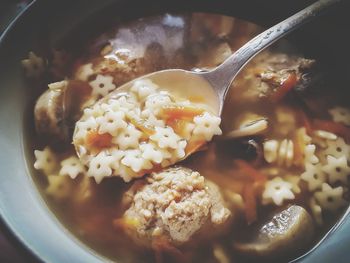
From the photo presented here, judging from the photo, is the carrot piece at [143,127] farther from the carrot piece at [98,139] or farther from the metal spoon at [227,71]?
the metal spoon at [227,71]

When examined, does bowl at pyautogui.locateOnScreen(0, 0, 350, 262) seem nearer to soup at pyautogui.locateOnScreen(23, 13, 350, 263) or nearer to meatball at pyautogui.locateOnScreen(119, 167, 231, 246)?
soup at pyautogui.locateOnScreen(23, 13, 350, 263)

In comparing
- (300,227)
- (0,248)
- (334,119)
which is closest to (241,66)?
(334,119)

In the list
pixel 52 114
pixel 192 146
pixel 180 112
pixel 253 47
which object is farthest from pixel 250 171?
pixel 52 114

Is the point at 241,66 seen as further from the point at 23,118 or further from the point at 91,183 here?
the point at 23,118

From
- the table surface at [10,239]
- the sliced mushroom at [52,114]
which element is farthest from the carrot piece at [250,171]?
the table surface at [10,239]

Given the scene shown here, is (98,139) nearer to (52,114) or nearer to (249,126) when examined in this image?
(52,114)

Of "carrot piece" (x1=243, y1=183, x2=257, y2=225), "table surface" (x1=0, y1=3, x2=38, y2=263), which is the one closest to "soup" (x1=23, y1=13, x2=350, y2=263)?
"carrot piece" (x1=243, y1=183, x2=257, y2=225)
